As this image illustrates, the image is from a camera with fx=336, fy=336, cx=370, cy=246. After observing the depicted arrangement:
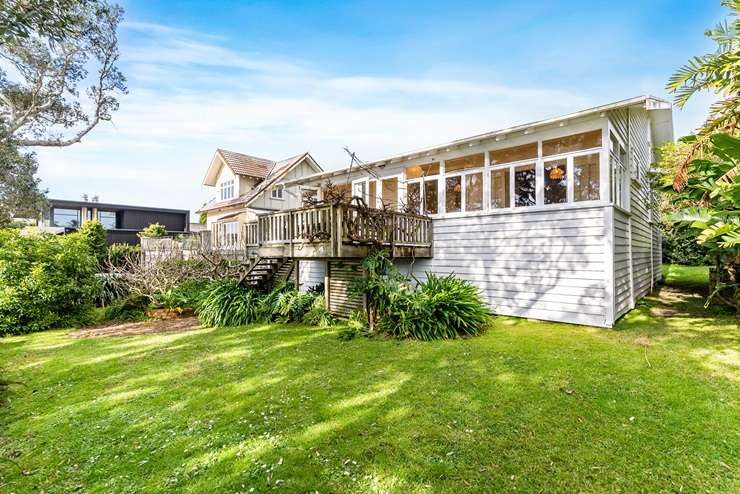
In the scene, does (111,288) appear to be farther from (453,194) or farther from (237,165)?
(453,194)

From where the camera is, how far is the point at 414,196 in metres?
9.89

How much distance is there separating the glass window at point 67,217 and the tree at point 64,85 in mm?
16480

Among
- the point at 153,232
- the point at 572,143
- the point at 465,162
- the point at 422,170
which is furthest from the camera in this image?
the point at 153,232

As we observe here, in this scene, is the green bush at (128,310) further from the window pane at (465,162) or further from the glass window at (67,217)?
the glass window at (67,217)

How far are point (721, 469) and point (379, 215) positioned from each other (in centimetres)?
600

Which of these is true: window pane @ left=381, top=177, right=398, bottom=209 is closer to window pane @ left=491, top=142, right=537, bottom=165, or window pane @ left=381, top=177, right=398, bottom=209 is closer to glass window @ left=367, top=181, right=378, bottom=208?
glass window @ left=367, top=181, right=378, bottom=208

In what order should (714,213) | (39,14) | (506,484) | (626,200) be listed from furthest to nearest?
(626,200) < (714,213) < (39,14) < (506,484)

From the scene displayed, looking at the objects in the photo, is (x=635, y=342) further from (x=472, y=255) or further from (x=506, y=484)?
(x=506, y=484)

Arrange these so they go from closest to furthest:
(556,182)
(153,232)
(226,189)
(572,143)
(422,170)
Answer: (572,143)
(556,182)
(422,170)
(226,189)
(153,232)

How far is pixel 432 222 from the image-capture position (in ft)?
30.8

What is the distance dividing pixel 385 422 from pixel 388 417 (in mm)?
104

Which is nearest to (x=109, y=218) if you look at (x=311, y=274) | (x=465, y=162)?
(x=311, y=274)

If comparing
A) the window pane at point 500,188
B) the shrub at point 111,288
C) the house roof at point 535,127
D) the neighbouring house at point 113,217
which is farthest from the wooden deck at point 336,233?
the neighbouring house at point 113,217

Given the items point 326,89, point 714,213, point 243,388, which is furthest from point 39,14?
point 326,89
